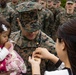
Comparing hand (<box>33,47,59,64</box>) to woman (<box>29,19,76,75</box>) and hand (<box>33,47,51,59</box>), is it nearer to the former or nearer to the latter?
hand (<box>33,47,51,59</box>)

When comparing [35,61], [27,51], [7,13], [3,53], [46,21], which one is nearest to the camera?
[35,61]

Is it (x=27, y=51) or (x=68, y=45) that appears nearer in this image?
(x=68, y=45)

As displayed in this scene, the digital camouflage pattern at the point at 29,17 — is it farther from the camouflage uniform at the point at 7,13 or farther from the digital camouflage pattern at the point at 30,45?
the camouflage uniform at the point at 7,13

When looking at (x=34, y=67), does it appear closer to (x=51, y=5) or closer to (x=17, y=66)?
(x=17, y=66)

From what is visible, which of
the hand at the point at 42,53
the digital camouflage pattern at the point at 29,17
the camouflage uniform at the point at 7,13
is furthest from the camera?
the camouflage uniform at the point at 7,13

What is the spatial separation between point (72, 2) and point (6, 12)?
1.96 m

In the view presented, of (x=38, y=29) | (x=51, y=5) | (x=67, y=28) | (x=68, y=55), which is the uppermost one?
(x=67, y=28)

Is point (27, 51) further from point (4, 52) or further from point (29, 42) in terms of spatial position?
point (4, 52)

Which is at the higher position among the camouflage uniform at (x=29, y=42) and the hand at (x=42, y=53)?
the hand at (x=42, y=53)

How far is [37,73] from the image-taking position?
2461mm

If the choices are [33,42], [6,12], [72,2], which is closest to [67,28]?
[33,42]

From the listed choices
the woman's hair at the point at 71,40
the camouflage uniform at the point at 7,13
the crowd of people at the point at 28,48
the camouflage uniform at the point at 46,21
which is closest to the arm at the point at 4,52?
the crowd of people at the point at 28,48

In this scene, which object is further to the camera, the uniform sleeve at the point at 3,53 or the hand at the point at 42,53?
the uniform sleeve at the point at 3,53

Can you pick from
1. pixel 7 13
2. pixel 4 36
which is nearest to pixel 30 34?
pixel 4 36
